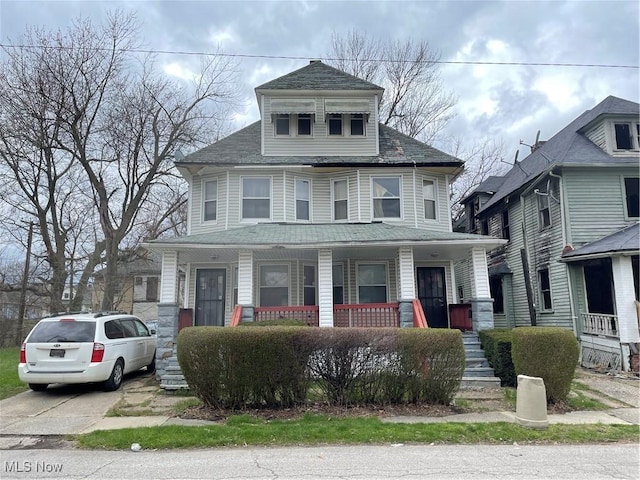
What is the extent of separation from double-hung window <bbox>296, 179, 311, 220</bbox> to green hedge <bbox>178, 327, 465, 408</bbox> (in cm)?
727

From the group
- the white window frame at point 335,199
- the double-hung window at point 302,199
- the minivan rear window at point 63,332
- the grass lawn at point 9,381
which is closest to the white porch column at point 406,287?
the white window frame at point 335,199

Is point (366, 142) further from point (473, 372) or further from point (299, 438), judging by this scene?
point (299, 438)

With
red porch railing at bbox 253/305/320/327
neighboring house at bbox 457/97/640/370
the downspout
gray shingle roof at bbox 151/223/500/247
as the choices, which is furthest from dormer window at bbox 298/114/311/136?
the downspout

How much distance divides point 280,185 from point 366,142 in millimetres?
3431

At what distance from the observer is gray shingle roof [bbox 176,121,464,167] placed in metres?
13.8

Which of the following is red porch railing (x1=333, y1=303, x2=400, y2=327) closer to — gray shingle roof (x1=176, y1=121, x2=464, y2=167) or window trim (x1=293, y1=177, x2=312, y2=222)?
window trim (x1=293, y1=177, x2=312, y2=222)

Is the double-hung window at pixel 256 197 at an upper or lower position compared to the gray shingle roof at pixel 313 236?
upper

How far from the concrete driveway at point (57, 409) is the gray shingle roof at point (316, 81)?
34.5ft

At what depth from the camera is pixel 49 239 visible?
21438 mm

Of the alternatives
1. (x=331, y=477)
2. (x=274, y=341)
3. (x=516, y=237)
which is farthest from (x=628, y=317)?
(x=331, y=477)

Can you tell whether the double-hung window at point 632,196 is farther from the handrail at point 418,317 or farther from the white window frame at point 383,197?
the handrail at point 418,317

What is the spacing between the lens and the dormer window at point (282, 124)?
1488cm

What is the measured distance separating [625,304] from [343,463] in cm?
1070

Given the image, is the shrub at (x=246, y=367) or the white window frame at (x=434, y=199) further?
the white window frame at (x=434, y=199)
